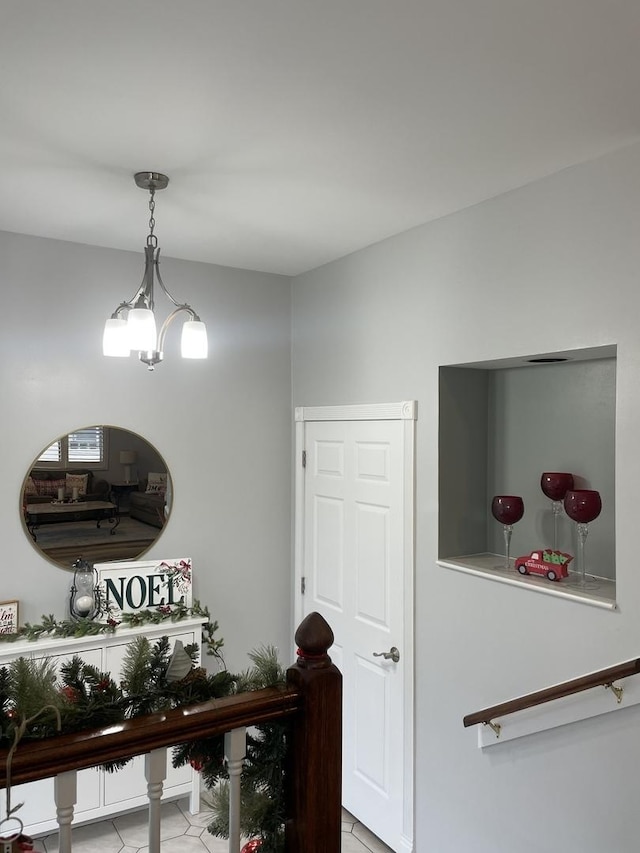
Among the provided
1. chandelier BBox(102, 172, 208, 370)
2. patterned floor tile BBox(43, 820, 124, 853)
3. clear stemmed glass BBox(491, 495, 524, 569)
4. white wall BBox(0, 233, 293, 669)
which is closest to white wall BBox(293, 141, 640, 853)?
clear stemmed glass BBox(491, 495, 524, 569)

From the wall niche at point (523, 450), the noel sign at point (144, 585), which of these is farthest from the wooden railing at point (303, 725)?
the noel sign at point (144, 585)

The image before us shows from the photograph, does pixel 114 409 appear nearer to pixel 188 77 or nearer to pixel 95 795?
pixel 95 795

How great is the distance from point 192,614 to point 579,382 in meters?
2.13

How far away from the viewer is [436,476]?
285 cm

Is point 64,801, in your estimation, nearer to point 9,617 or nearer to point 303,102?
point 303,102

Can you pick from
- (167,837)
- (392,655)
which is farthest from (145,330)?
(167,837)

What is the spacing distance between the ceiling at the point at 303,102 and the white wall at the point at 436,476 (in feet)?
0.63

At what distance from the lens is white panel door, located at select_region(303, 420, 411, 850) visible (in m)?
3.08

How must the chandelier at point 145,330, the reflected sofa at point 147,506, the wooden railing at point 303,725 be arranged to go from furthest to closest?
the reflected sofa at point 147,506 → the chandelier at point 145,330 → the wooden railing at point 303,725

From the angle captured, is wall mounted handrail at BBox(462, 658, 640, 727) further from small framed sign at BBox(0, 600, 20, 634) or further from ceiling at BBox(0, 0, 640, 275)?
small framed sign at BBox(0, 600, 20, 634)

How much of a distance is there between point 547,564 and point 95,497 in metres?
2.12

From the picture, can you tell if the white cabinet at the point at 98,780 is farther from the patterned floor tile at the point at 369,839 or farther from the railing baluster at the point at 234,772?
the railing baluster at the point at 234,772

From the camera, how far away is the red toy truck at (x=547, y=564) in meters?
2.39

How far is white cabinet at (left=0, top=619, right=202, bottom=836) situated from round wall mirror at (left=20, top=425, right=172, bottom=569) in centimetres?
39
